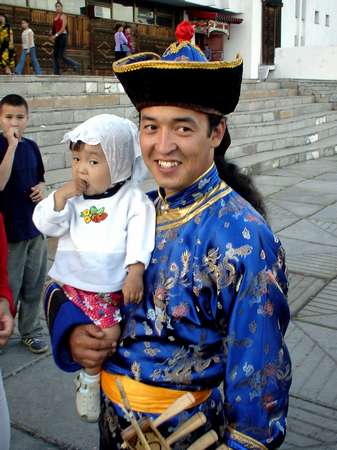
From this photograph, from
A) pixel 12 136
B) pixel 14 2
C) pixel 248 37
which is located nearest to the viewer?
pixel 12 136

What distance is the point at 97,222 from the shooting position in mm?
1743

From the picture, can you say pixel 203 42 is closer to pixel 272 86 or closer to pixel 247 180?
pixel 272 86

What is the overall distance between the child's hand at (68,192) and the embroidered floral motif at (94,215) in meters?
0.07

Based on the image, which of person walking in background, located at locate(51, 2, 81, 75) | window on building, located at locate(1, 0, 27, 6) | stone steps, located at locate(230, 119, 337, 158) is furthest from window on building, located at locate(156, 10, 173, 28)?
stone steps, located at locate(230, 119, 337, 158)

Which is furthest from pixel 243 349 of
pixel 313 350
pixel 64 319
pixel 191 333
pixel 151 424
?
pixel 313 350

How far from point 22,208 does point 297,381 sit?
6.67 ft

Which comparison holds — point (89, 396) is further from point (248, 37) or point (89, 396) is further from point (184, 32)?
point (248, 37)

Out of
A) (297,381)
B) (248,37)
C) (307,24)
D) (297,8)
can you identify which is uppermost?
(297,8)

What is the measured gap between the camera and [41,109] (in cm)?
941

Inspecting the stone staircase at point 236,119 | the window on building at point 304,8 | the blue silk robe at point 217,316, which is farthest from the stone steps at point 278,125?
the window on building at point 304,8

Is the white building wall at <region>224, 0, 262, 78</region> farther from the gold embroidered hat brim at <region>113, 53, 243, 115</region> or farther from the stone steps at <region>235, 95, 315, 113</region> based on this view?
the gold embroidered hat brim at <region>113, 53, 243, 115</region>

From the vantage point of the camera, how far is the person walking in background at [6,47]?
12344mm

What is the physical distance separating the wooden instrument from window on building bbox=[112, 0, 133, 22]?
18.4m

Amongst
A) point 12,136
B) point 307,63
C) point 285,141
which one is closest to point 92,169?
point 12,136
